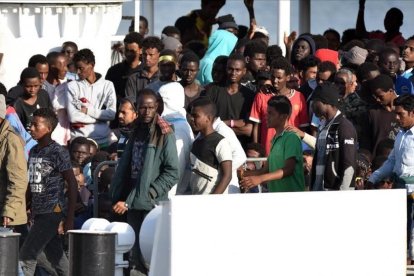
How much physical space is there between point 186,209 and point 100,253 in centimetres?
101

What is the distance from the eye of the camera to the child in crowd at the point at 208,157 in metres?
12.9

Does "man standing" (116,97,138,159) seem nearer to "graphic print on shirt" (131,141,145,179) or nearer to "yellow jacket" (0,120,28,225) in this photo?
"graphic print on shirt" (131,141,145,179)

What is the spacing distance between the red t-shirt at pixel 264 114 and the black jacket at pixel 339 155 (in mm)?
2311

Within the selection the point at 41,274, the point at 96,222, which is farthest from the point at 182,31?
the point at 96,222

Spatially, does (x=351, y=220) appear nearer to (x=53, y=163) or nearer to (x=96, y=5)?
(x=53, y=163)

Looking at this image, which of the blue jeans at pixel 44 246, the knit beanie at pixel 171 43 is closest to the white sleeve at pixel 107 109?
the knit beanie at pixel 171 43

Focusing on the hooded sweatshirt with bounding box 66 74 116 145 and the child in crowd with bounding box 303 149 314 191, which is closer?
the child in crowd with bounding box 303 149 314 191

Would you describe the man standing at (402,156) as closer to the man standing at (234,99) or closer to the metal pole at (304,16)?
the man standing at (234,99)

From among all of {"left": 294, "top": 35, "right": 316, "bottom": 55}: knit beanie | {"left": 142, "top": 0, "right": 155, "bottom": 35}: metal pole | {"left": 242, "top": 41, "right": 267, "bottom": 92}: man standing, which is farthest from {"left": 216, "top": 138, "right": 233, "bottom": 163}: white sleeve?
{"left": 142, "top": 0, "right": 155, "bottom": 35}: metal pole

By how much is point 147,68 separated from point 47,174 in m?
3.64

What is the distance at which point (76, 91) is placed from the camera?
54.0ft

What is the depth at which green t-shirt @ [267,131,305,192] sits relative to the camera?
13.0 metres

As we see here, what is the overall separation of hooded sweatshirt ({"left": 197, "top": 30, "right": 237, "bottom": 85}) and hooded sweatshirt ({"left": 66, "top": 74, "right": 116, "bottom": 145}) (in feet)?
4.19

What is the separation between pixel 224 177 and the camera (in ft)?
42.1
